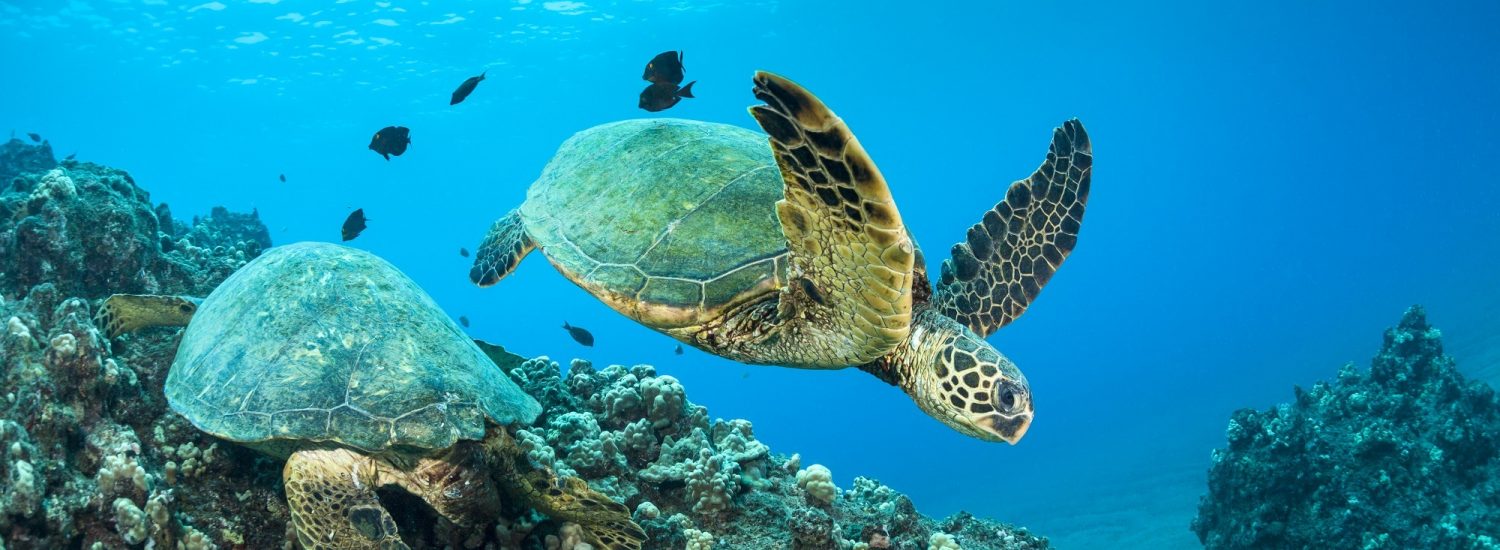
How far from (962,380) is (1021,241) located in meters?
1.28

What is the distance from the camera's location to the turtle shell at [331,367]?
2.93m

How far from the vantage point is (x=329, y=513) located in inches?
111

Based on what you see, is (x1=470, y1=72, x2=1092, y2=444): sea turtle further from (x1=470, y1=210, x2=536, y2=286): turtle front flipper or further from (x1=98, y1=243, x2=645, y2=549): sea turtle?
(x1=98, y1=243, x2=645, y2=549): sea turtle

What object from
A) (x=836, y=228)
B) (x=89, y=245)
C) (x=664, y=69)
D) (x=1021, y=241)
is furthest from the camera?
(x=664, y=69)

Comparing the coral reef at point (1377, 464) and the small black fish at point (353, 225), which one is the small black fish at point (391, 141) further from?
the coral reef at point (1377, 464)

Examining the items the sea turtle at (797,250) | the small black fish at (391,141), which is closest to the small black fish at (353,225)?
the small black fish at (391,141)

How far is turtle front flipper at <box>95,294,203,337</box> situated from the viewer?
3850mm

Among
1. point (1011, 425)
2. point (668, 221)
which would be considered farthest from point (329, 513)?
point (1011, 425)

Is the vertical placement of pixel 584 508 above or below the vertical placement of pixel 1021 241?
below

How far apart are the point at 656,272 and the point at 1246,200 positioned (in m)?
137

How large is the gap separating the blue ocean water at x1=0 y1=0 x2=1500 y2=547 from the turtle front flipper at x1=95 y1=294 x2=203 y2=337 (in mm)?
16189

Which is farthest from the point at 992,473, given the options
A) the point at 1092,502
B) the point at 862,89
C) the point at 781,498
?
the point at 781,498

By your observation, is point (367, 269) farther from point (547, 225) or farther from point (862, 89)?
point (862, 89)

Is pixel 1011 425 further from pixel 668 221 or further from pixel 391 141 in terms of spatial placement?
pixel 391 141
